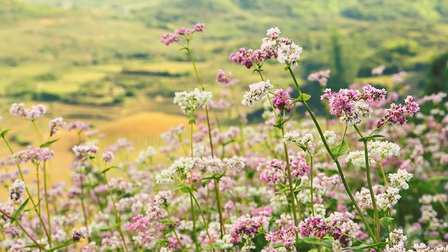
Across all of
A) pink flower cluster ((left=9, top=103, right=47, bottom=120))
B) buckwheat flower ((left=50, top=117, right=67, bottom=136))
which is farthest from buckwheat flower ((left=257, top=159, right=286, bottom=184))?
pink flower cluster ((left=9, top=103, right=47, bottom=120))

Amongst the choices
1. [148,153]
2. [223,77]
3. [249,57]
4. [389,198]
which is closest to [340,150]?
[389,198]

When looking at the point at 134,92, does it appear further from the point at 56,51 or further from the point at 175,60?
the point at 56,51

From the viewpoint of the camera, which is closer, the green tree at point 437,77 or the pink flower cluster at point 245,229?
the pink flower cluster at point 245,229

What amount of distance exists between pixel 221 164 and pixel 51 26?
119 m

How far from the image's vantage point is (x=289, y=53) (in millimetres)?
3779

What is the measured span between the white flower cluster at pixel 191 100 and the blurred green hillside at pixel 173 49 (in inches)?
1388

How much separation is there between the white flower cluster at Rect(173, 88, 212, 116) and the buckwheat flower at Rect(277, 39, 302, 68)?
1520 mm

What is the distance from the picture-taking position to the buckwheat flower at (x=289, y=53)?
3.70 meters

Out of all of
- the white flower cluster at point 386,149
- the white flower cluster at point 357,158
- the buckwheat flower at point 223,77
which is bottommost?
the white flower cluster at point 357,158

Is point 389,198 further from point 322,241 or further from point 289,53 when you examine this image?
point 289,53

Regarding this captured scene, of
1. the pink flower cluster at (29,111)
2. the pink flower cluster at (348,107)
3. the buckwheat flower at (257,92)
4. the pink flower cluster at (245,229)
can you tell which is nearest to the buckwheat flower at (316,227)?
the pink flower cluster at (348,107)

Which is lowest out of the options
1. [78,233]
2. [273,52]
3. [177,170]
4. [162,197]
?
[78,233]

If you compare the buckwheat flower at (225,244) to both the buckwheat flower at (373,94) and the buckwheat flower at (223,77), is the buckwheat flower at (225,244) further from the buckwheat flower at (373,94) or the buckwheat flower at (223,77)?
the buckwheat flower at (223,77)

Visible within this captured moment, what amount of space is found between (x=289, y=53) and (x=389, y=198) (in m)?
1.50
